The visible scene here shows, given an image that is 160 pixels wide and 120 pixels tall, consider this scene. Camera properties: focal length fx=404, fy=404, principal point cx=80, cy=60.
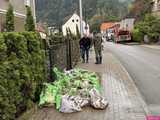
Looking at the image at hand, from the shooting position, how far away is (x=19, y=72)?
8.35 m

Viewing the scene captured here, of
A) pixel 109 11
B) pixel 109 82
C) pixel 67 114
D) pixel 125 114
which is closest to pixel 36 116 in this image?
pixel 67 114

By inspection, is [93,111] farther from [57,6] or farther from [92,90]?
[57,6]

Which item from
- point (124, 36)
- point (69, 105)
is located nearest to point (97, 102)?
point (69, 105)

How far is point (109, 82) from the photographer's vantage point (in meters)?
13.9

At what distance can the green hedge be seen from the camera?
24.3 feet

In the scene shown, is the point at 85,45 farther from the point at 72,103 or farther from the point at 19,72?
the point at 19,72

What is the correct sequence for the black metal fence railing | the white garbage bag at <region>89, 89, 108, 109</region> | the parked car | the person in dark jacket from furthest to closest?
the parked car
the person in dark jacket
the black metal fence railing
the white garbage bag at <region>89, 89, 108, 109</region>

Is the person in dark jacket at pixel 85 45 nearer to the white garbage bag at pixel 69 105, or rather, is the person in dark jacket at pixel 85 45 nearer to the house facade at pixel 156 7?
A: the white garbage bag at pixel 69 105

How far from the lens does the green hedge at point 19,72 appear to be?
Result: 7.42 meters

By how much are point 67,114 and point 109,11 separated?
15328 cm

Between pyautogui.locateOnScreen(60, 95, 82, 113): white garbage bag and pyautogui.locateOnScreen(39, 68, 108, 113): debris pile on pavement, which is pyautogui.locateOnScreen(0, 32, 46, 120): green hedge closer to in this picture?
pyautogui.locateOnScreen(39, 68, 108, 113): debris pile on pavement

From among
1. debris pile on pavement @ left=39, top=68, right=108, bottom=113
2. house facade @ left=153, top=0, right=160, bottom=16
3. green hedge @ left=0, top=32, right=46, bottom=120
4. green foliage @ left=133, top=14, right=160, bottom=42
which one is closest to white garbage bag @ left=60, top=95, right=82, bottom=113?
debris pile on pavement @ left=39, top=68, right=108, bottom=113

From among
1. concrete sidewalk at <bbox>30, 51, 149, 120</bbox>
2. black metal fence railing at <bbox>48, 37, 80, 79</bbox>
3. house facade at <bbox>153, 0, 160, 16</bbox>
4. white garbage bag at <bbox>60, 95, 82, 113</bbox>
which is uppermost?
house facade at <bbox>153, 0, 160, 16</bbox>

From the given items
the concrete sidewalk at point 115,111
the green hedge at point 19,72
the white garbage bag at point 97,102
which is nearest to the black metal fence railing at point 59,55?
the concrete sidewalk at point 115,111
